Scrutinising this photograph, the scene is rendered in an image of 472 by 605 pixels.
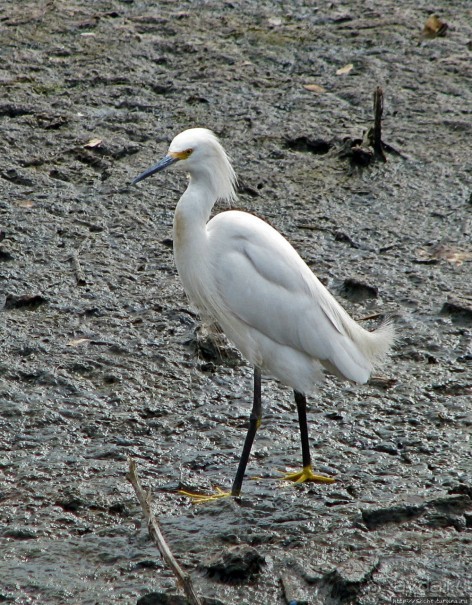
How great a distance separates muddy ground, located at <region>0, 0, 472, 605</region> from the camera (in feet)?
11.8

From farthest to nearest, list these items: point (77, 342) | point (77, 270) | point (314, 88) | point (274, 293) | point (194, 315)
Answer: point (314, 88) → point (77, 270) → point (194, 315) → point (77, 342) → point (274, 293)

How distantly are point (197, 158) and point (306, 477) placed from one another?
138 cm

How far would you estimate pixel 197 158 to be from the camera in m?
4.03

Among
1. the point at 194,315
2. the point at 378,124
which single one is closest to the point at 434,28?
the point at 378,124

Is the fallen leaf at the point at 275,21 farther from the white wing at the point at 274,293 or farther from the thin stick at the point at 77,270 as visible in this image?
the white wing at the point at 274,293

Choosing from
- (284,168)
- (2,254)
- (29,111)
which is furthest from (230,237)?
(29,111)

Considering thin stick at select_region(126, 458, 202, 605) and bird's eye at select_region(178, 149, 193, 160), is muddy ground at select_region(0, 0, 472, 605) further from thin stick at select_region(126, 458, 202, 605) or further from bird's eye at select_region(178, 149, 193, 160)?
bird's eye at select_region(178, 149, 193, 160)

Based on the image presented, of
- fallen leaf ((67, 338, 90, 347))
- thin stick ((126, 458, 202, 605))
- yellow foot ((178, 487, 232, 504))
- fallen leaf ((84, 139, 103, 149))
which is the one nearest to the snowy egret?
yellow foot ((178, 487, 232, 504))

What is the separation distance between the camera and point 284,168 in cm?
659

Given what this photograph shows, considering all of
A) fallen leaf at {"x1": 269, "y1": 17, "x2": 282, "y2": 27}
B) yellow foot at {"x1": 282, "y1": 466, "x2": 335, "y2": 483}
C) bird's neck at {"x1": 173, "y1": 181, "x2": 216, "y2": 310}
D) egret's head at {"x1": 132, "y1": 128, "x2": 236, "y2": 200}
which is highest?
fallen leaf at {"x1": 269, "y1": 17, "x2": 282, "y2": 27}

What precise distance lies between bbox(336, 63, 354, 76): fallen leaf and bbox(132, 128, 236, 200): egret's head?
394 cm

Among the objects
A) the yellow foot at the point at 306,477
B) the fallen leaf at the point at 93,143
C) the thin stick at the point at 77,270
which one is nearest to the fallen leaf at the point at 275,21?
the fallen leaf at the point at 93,143

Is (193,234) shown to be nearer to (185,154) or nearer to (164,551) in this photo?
(185,154)

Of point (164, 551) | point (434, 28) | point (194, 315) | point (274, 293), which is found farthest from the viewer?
point (434, 28)
